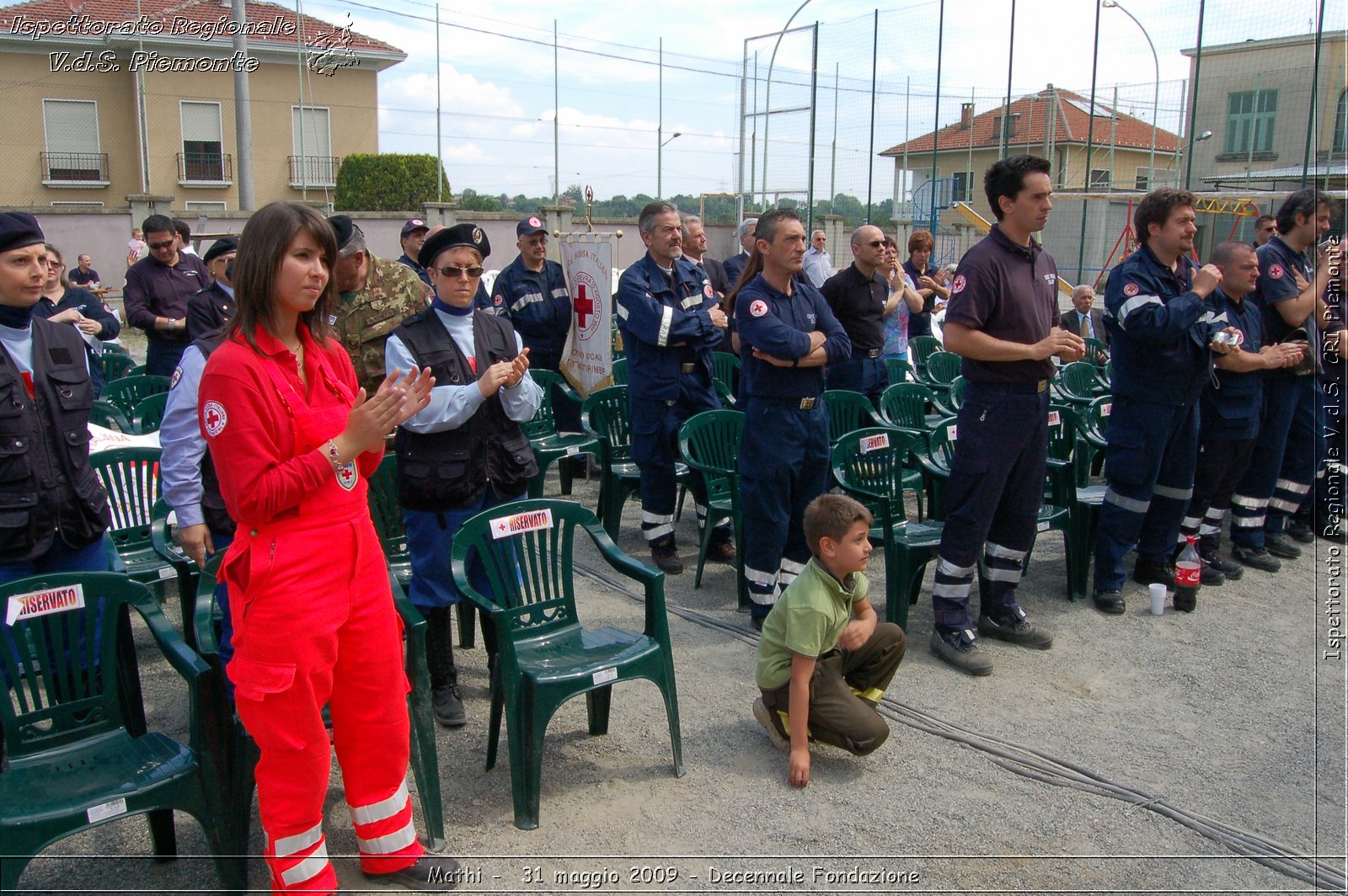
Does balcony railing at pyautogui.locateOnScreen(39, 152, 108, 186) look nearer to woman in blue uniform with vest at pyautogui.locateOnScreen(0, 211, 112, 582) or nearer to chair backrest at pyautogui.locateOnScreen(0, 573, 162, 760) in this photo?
woman in blue uniform with vest at pyautogui.locateOnScreen(0, 211, 112, 582)

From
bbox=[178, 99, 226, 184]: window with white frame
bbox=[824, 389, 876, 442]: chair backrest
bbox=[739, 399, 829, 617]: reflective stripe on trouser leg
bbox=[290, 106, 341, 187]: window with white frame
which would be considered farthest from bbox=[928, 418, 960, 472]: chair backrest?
bbox=[178, 99, 226, 184]: window with white frame

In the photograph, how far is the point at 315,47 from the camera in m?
26.4

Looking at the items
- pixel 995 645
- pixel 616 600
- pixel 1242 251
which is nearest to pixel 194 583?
pixel 616 600

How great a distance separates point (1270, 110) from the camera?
41.1 feet

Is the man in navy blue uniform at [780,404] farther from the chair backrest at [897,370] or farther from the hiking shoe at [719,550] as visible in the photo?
the chair backrest at [897,370]

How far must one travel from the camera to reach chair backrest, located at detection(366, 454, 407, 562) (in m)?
4.50

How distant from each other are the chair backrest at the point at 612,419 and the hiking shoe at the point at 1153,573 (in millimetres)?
3270

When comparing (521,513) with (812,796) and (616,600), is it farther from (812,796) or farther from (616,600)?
(616,600)

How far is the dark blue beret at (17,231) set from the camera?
308 centimetres

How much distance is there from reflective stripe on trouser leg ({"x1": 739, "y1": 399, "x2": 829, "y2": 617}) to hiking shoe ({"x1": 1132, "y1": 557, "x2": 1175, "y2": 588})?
2289 mm

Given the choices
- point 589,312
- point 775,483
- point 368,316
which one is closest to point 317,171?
point 589,312

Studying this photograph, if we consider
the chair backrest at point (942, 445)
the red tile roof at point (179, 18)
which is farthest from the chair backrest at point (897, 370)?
the red tile roof at point (179, 18)

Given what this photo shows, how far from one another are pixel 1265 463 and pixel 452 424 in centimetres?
534

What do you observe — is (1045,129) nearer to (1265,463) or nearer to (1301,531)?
(1301,531)
